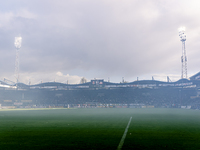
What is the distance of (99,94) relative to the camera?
127 m

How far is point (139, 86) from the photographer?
11988 centimetres

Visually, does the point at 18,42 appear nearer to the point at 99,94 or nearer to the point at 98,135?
the point at 99,94

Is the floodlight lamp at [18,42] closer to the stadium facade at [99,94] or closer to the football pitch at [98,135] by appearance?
the stadium facade at [99,94]

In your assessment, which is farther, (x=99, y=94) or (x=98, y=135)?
(x=99, y=94)

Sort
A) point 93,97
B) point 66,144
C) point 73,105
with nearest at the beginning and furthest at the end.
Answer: point 66,144
point 73,105
point 93,97

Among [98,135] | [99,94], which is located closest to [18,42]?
[99,94]

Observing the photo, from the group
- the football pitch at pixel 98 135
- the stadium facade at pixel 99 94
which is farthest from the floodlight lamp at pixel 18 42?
the football pitch at pixel 98 135

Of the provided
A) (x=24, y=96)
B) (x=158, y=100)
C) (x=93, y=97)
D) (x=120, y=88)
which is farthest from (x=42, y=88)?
(x=158, y=100)

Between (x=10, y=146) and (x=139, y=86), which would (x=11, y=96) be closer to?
(x=139, y=86)

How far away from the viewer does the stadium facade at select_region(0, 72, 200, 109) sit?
357 feet

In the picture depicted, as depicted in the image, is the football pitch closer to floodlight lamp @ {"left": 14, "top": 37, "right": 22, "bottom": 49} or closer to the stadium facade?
the stadium facade

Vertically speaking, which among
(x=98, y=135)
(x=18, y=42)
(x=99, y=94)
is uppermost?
(x=18, y=42)

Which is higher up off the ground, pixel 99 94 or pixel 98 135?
pixel 99 94

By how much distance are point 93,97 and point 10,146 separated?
114m
